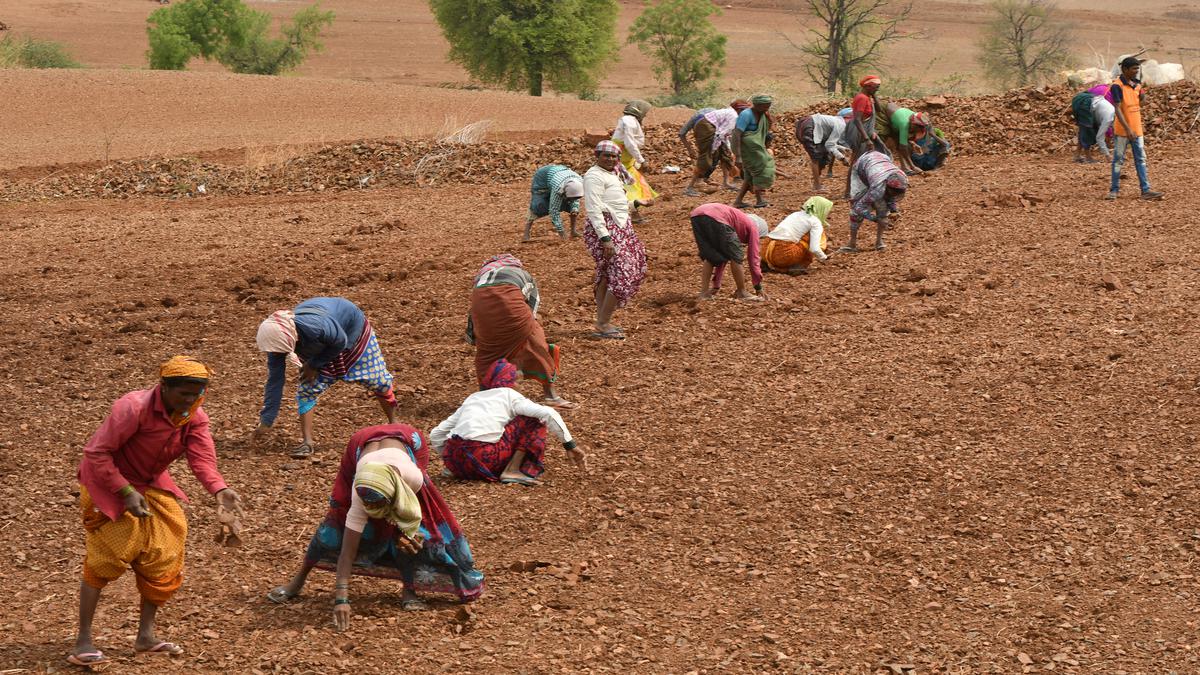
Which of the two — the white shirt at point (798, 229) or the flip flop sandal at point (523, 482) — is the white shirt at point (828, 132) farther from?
the flip flop sandal at point (523, 482)

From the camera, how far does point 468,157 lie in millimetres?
19344

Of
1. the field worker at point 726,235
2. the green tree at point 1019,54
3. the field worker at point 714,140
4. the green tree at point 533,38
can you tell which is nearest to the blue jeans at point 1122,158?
the field worker at point 714,140

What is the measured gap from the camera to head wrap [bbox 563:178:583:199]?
1306 cm

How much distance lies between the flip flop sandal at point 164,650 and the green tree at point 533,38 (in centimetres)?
3424

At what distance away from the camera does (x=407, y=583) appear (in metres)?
6.19

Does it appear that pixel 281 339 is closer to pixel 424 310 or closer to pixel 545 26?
pixel 424 310

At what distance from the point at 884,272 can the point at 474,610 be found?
6977mm

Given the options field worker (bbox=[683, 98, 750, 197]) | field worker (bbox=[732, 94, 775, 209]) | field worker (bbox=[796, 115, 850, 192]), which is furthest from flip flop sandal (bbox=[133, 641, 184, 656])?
field worker (bbox=[796, 115, 850, 192])

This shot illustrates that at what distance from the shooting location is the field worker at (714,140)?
15.7m

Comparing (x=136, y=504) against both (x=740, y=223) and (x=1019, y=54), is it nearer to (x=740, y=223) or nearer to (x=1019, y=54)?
(x=740, y=223)

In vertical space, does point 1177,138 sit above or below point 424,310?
above

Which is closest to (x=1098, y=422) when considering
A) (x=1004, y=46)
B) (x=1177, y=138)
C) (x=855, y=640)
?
(x=855, y=640)

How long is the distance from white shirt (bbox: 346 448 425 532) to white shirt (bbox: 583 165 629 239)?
14.5 ft

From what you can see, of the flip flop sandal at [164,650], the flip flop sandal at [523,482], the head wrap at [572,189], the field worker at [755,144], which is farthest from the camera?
the field worker at [755,144]
